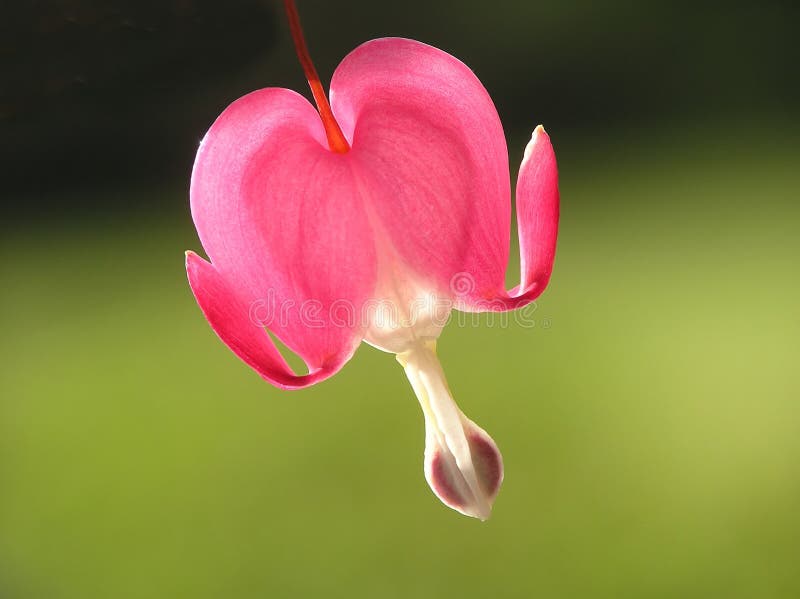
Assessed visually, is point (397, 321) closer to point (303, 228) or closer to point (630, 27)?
point (303, 228)

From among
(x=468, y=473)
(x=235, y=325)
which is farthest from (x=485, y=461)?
(x=235, y=325)

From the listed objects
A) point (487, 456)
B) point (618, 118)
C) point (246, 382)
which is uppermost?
point (618, 118)

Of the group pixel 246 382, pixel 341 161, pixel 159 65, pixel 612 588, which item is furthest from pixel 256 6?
pixel 246 382

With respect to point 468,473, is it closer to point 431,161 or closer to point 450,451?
point 450,451

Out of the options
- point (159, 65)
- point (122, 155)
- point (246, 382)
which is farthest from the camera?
point (122, 155)

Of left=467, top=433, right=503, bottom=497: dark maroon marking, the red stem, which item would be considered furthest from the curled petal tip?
the red stem

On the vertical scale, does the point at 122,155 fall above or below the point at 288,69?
below

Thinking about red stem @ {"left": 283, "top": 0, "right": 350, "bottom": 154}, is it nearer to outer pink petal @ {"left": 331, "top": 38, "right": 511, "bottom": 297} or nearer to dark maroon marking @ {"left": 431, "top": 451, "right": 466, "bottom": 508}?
outer pink petal @ {"left": 331, "top": 38, "right": 511, "bottom": 297}

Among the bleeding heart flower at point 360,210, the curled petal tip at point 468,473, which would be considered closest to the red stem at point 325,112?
the bleeding heart flower at point 360,210
